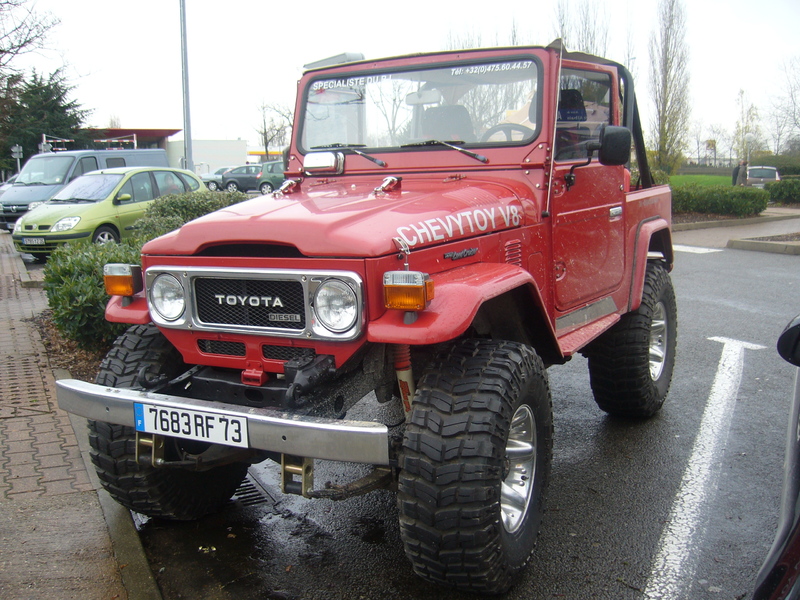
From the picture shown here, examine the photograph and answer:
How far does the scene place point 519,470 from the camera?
3.17 m

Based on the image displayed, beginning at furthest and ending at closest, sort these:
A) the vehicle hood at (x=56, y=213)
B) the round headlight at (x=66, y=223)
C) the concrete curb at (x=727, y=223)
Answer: the concrete curb at (x=727, y=223) < the vehicle hood at (x=56, y=213) < the round headlight at (x=66, y=223)

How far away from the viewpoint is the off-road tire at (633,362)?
4.56 m

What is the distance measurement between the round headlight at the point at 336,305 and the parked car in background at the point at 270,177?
30179 mm

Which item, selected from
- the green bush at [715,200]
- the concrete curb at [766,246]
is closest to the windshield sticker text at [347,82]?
the concrete curb at [766,246]

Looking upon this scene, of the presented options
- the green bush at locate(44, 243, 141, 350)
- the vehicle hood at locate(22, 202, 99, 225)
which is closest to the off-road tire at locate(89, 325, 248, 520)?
the green bush at locate(44, 243, 141, 350)

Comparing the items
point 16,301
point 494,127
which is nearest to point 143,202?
point 16,301

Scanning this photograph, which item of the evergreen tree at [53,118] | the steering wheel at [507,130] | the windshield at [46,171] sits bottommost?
the steering wheel at [507,130]

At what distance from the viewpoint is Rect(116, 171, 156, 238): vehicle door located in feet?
39.7

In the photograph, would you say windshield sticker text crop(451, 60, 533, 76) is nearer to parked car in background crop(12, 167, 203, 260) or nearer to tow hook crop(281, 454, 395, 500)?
tow hook crop(281, 454, 395, 500)

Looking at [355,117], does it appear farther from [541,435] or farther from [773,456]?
[773,456]

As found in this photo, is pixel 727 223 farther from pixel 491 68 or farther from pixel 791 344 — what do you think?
pixel 791 344

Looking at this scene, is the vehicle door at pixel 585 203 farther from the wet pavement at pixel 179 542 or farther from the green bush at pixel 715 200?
the green bush at pixel 715 200

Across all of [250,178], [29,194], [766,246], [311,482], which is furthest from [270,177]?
[311,482]

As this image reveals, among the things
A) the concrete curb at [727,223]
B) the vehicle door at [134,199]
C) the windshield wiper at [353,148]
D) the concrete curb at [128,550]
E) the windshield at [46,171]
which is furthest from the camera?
the concrete curb at [727,223]
